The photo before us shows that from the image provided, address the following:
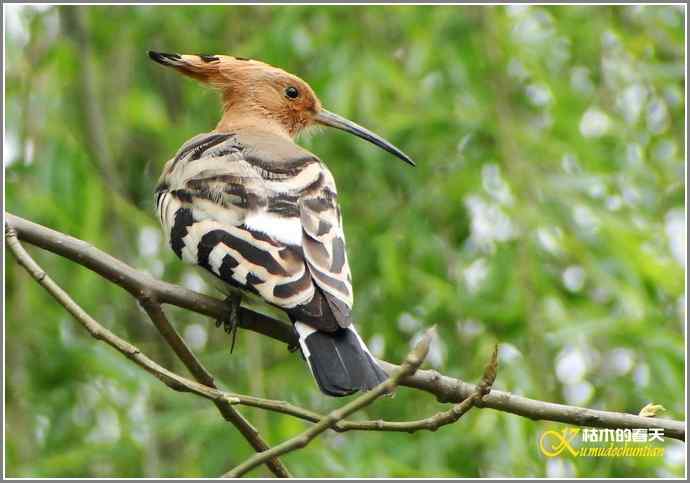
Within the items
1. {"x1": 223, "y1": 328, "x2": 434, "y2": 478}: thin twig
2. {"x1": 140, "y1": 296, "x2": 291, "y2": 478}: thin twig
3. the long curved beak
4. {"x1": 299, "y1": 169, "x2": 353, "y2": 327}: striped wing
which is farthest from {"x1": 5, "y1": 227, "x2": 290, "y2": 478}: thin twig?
the long curved beak

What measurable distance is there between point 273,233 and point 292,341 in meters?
0.29

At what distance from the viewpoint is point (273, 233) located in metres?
2.96

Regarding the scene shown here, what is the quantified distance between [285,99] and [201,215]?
49.1 inches

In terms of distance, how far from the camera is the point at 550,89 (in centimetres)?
488

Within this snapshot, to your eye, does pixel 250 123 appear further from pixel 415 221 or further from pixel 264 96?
pixel 415 221

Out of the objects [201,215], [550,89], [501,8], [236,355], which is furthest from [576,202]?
[201,215]

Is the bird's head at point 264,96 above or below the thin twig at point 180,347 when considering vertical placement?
above

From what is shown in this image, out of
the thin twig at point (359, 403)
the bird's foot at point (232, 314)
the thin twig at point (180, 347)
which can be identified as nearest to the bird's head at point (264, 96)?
the bird's foot at point (232, 314)

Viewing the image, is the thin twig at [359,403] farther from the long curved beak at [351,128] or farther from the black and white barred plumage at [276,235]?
the long curved beak at [351,128]

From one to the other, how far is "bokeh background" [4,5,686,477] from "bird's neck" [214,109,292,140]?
0.49 metres

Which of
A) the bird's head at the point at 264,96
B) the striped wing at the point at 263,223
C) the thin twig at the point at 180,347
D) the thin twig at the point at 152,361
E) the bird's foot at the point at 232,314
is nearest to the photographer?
the thin twig at the point at 152,361

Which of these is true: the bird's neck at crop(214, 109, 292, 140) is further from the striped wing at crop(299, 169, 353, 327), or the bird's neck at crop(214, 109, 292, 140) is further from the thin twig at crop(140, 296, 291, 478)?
the thin twig at crop(140, 296, 291, 478)

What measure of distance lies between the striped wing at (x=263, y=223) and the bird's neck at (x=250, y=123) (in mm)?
439

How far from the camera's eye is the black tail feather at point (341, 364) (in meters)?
2.54
